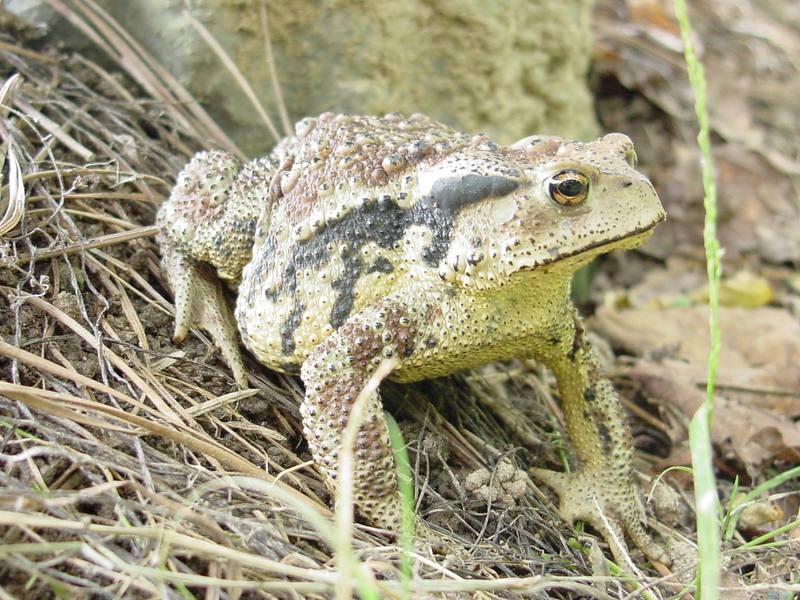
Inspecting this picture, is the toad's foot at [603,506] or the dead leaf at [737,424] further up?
the toad's foot at [603,506]

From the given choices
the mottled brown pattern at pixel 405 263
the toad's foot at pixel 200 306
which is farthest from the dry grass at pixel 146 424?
the mottled brown pattern at pixel 405 263

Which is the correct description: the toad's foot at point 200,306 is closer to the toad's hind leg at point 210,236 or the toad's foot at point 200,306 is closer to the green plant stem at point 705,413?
the toad's hind leg at point 210,236

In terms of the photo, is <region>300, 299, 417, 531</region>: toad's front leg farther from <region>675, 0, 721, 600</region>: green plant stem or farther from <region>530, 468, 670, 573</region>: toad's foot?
<region>675, 0, 721, 600</region>: green plant stem

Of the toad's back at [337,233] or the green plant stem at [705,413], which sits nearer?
the green plant stem at [705,413]

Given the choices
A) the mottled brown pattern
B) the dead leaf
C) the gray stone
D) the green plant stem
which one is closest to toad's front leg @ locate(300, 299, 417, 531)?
the mottled brown pattern

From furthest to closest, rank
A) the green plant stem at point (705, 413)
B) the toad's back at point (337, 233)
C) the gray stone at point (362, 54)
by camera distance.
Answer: the gray stone at point (362, 54) → the toad's back at point (337, 233) → the green plant stem at point (705, 413)

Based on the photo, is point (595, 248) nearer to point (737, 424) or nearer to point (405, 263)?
point (405, 263)
